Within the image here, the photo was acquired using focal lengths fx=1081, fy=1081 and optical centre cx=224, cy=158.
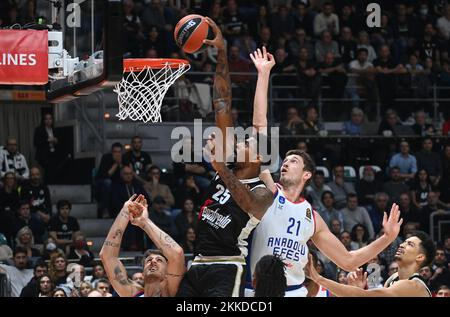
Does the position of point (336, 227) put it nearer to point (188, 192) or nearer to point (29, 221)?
point (188, 192)

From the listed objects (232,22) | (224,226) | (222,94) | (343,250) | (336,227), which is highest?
(232,22)

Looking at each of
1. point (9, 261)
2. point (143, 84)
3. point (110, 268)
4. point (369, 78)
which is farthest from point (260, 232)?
point (369, 78)

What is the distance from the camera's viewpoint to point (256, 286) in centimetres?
670

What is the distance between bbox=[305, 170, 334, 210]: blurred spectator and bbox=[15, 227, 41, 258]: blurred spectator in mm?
3939

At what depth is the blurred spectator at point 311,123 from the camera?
16.4 metres

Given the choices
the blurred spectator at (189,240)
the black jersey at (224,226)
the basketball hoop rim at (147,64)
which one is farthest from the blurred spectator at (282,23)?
the black jersey at (224,226)

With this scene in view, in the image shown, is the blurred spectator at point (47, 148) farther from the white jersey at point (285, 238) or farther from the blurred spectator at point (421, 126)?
the white jersey at point (285, 238)

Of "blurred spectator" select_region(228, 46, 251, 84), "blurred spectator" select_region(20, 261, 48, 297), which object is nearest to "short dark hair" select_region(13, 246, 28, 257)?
"blurred spectator" select_region(20, 261, 48, 297)

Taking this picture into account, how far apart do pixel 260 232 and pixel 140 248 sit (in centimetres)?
692

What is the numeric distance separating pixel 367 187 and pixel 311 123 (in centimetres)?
132

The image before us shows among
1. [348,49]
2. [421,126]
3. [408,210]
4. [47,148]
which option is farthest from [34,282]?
[348,49]

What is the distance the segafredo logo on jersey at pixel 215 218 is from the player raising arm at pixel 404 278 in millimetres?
753

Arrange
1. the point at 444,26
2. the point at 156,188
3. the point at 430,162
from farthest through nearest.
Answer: the point at 444,26 → the point at 430,162 → the point at 156,188

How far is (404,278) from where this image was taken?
7988mm
